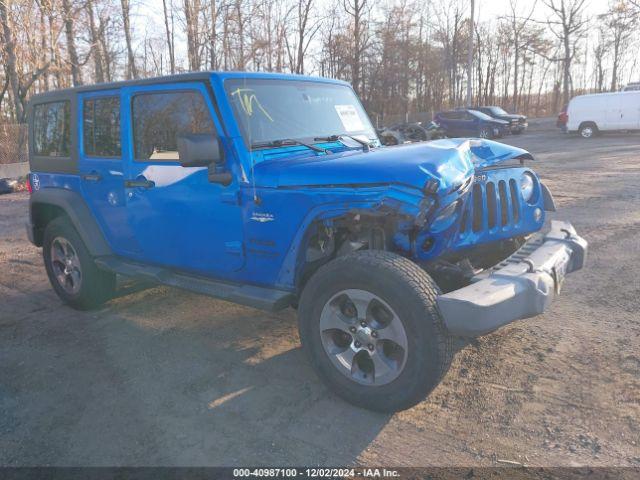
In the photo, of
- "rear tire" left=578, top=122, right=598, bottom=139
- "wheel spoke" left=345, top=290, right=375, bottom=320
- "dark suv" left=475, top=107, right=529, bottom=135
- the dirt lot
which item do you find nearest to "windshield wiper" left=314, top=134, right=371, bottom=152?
"wheel spoke" left=345, top=290, right=375, bottom=320

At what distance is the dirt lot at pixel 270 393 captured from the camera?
281 centimetres

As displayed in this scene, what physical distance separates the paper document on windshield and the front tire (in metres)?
1.67

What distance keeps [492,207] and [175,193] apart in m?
2.33

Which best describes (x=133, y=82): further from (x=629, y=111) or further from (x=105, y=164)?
(x=629, y=111)

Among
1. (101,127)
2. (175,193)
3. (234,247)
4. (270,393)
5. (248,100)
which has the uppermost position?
(248,100)

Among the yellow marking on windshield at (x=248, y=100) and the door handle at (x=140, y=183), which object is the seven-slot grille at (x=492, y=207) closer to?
the yellow marking on windshield at (x=248, y=100)

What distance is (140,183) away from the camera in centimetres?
426

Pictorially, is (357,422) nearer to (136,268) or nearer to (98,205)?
(136,268)

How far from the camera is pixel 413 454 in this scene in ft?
9.01

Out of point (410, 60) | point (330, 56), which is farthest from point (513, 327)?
point (410, 60)

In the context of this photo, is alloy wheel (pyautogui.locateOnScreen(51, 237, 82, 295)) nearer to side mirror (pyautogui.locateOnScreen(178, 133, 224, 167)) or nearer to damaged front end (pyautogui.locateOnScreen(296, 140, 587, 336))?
side mirror (pyautogui.locateOnScreen(178, 133, 224, 167))

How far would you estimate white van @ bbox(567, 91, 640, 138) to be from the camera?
2219 centimetres

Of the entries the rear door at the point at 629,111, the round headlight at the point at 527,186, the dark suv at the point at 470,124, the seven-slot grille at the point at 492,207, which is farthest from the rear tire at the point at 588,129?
the seven-slot grille at the point at 492,207

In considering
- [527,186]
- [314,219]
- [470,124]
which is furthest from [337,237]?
[470,124]
